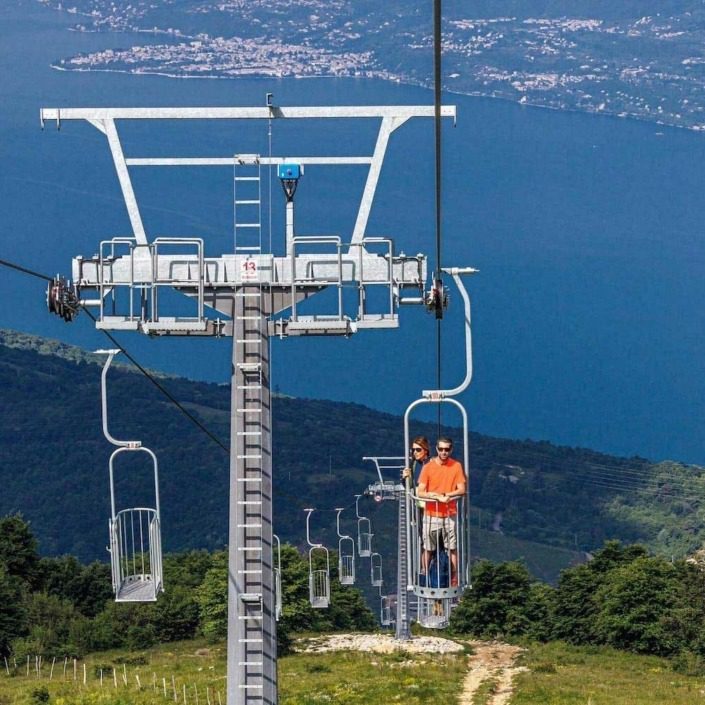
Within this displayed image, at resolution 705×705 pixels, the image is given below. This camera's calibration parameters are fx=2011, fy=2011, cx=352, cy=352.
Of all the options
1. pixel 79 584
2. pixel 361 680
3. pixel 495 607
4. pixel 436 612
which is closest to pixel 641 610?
pixel 495 607

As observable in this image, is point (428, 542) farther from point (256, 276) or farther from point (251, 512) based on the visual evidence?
point (256, 276)

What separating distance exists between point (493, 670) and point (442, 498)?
25.8 m

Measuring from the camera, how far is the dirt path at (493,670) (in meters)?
40.5

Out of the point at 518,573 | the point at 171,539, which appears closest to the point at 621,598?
the point at 518,573

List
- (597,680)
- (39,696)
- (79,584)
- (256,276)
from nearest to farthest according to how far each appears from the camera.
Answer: (256,276) < (39,696) < (597,680) < (79,584)

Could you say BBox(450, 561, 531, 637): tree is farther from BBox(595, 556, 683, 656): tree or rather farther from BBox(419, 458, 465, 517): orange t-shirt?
BBox(419, 458, 465, 517): orange t-shirt

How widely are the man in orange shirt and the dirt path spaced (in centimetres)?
1814

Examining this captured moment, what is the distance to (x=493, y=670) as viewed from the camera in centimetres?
4556

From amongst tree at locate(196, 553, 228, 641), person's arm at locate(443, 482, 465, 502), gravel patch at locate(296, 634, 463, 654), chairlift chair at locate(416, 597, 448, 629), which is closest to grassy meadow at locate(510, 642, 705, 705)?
gravel patch at locate(296, 634, 463, 654)

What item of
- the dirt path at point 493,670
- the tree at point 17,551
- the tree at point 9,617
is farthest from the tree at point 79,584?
the dirt path at point 493,670

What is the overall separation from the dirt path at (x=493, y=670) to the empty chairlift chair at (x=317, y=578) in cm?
367

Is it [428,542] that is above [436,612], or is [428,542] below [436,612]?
above

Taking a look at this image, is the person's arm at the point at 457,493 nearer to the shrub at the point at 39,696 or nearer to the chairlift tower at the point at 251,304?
the chairlift tower at the point at 251,304

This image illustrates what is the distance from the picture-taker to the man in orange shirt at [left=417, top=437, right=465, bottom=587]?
20.6 metres
